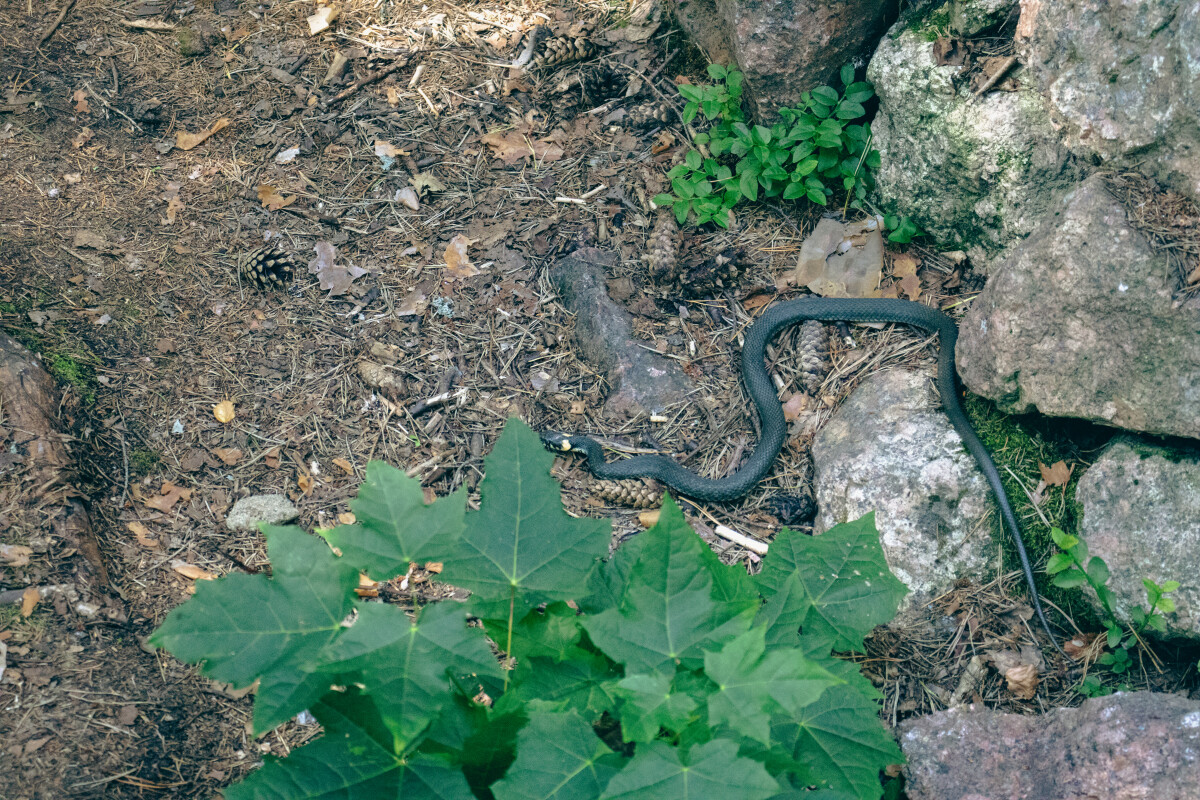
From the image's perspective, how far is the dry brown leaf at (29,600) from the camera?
8.62 feet

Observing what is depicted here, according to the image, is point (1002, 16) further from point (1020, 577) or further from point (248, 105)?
point (248, 105)

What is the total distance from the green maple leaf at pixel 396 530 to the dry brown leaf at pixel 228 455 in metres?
2.59

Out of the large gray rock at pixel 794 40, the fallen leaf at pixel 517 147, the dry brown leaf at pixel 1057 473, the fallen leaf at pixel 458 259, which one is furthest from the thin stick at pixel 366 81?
the dry brown leaf at pixel 1057 473

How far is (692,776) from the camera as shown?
3.64 ft

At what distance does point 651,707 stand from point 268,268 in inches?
145

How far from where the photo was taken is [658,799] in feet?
3.60

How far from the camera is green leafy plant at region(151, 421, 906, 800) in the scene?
3.72ft

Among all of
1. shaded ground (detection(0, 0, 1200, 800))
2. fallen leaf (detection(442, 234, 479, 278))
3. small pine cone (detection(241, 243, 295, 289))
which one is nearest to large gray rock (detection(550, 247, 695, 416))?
shaded ground (detection(0, 0, 1200, 800))

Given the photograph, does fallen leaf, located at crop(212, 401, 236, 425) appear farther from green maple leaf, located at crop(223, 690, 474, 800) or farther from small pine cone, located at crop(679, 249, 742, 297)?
green maple leaf, located at crop(223, 690, 474, 800)

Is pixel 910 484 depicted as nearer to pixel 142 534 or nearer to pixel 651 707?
pixel 651 707

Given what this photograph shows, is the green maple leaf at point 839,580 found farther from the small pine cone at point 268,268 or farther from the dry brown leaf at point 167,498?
the small pine cone at point 268,268

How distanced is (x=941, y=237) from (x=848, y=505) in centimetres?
181

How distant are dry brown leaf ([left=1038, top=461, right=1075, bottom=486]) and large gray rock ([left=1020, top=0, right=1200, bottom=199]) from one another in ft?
3.95

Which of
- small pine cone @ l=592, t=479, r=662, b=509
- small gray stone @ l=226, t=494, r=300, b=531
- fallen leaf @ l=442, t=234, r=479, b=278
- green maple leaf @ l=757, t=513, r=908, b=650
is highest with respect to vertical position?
green maple leaf @ l=757, t=513, r=908, b=650
